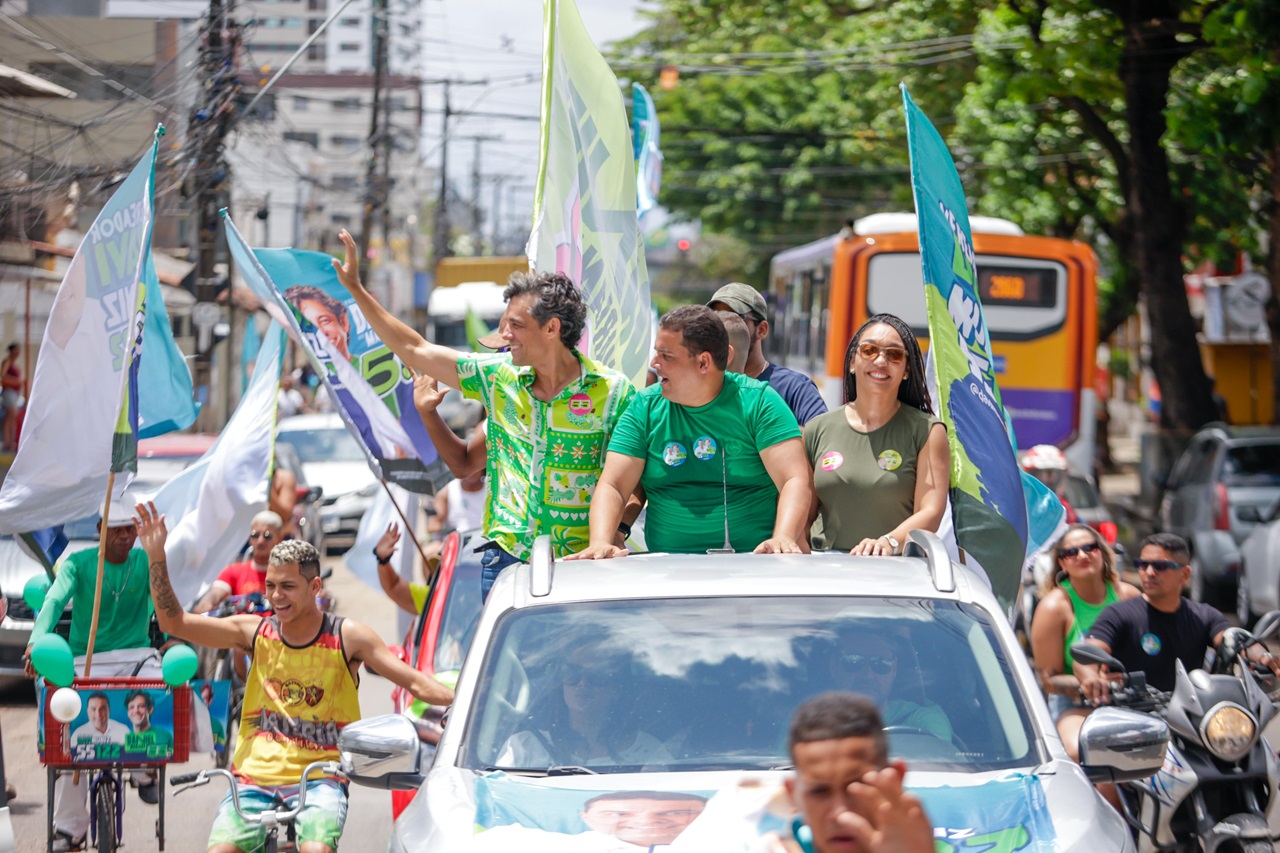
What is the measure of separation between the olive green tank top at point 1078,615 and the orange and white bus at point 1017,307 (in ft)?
33.5

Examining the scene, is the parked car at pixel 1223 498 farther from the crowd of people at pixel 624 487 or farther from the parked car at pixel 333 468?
the parked car at pixel 333 468

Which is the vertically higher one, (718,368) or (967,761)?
(718,368)

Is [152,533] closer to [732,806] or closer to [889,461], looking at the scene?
[889,461]

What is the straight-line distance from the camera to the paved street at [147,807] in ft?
25.6

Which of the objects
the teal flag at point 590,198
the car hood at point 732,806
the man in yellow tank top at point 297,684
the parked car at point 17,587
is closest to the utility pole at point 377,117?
the parked car at point 17,587

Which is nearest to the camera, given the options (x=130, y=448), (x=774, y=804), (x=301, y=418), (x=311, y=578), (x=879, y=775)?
(x=879, y=775)

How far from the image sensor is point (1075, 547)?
7.14 metres

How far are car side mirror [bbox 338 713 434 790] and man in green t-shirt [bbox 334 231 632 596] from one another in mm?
1355

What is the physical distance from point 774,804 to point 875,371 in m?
2.67

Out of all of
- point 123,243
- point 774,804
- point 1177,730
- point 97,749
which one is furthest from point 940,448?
point 123,243

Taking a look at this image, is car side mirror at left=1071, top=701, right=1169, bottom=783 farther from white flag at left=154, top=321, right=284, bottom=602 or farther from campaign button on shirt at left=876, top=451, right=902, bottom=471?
white flag at left=154, top=321, right=284, bottom=602

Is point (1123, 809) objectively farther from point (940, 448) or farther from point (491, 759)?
point (491, 759)

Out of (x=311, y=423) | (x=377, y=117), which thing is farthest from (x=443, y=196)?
(x=311, y=423)

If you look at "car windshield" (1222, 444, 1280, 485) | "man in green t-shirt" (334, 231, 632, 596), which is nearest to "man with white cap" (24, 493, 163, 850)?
"man in green t-shirt" (334, 231, 632, 596)
